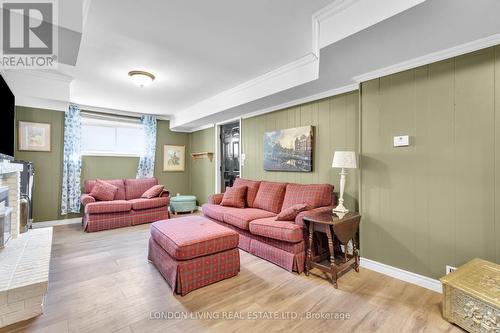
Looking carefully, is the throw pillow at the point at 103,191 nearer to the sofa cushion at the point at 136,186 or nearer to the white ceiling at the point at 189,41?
the sofa cushion at the point at 136,186

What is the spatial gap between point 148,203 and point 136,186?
2.60 feet

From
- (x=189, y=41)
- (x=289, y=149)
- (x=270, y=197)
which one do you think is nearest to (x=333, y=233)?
(x=270, y=197)

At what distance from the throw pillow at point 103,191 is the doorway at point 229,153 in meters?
2.33

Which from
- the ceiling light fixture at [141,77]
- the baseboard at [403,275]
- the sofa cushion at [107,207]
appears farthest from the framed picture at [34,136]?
the baseboard at [403,275]

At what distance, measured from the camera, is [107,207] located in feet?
13.7

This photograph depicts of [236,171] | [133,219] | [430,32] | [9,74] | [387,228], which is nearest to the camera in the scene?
[430,32]

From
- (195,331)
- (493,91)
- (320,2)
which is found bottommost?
(195,331)

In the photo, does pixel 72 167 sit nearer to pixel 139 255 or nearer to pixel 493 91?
pixel 139 255

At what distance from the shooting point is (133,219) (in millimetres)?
4457

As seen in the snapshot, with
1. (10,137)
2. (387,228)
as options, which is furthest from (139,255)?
(387,228)

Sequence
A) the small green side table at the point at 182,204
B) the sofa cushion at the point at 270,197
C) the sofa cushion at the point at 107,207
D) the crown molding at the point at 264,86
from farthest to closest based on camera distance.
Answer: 1. the small green side table at the point at 182,204
2. the sofa cushion at the point at 107,207
3. the sofa cushion at the point at 270,197
4. the crown molding at the point at 264,86

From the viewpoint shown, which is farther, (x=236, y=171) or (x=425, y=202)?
(x=236, y=171)

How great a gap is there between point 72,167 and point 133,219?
5.45 ft

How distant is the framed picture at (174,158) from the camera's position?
20.0 ft
